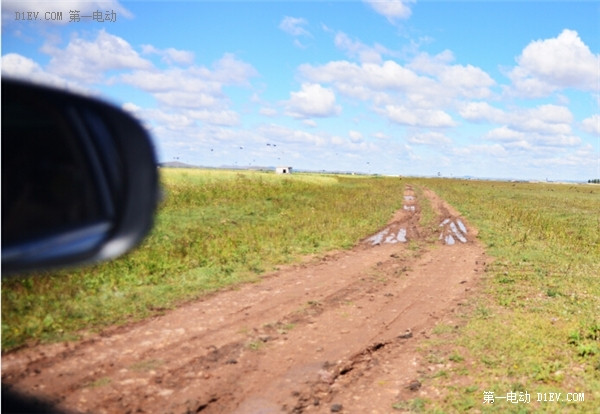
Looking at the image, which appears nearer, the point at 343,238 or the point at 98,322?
the point at 98,322

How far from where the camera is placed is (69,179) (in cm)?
230

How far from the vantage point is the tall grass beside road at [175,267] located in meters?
7.20

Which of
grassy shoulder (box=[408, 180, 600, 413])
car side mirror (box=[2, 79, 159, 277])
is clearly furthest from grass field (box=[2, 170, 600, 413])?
car side mirror (box=[2, 79, 159, 277])

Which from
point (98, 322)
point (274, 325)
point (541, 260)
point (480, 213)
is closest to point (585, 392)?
point (274, 325)

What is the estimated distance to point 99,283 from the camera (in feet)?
30.0

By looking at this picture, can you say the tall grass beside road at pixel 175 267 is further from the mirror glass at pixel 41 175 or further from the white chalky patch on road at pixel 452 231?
the mirror glass at pixel 41 175

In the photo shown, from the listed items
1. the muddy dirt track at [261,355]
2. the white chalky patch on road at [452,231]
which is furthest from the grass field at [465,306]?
the white chalky patch on road at [452,231]

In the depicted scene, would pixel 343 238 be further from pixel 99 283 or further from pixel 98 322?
pixel 98 322

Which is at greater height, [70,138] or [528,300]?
[70,138]

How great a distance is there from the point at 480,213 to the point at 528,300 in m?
20.6

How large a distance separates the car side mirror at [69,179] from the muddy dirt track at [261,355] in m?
2.80

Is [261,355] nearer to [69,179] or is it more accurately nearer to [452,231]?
[69,179]

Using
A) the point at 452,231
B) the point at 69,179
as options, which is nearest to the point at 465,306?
the point at 69,179

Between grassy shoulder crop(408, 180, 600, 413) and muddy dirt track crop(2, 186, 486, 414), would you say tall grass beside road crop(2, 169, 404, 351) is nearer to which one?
muddy dirt track crop(2, 186, 486, 414)
